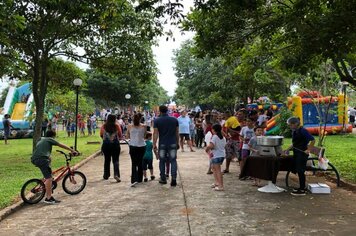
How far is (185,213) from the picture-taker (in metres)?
6.81

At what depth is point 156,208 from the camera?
7195 millimetres

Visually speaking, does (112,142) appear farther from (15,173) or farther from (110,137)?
(15,173)

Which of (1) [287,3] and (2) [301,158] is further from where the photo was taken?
(1) [287,3]

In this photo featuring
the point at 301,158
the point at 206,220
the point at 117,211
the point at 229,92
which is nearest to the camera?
the point at 206,220

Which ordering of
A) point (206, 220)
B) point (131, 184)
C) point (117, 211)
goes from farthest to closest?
point (131, 184)
point (117, 211)
point (206, 220)

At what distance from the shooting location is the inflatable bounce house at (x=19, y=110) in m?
29.2

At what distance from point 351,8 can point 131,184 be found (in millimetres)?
5852

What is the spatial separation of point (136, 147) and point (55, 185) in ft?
6.35

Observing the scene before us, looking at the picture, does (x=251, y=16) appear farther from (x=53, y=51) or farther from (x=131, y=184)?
(x=53, y=51)

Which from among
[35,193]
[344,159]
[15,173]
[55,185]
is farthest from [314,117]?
[35,193]

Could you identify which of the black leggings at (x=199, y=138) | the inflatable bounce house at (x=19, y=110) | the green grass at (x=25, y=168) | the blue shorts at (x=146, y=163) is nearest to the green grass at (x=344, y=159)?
the green grass at (x=25, y=168)

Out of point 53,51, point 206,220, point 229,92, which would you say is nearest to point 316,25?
point 206,220

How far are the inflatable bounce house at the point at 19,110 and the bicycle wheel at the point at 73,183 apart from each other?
20.8 metres

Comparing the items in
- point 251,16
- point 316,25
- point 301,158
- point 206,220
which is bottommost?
point 206,220
